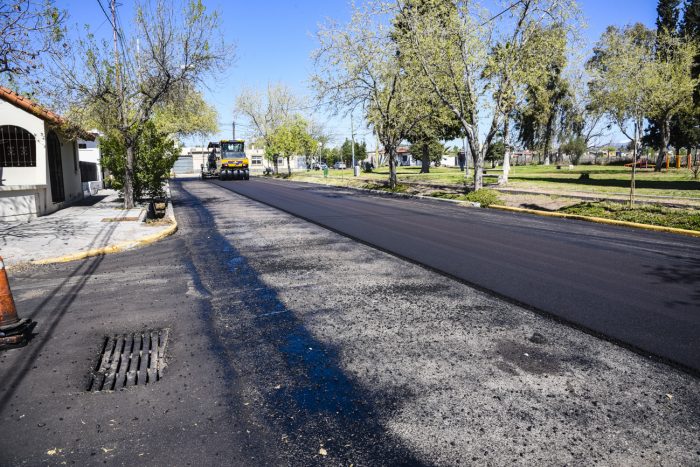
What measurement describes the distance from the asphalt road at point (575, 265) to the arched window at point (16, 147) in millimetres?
9866

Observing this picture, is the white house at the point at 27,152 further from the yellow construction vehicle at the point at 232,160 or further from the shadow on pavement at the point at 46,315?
the yellow construction vehicle at the point at 232,160

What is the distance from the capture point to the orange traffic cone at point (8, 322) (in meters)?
4.48

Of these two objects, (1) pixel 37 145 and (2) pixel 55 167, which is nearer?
(1) pixel 37 145

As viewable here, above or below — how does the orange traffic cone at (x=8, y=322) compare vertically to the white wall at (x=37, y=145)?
below

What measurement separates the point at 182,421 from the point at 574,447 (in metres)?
2.55

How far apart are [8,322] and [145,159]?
52.5ft

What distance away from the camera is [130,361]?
4.17 metres

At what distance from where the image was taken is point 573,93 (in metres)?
59.5

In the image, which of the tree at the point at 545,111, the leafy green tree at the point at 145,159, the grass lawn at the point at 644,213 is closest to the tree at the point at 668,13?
the tree at the point at 545,111

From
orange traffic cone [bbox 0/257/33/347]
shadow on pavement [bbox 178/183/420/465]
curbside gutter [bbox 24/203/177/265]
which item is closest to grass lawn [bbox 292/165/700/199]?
curbside gutter [bbox 24/203/177/265]

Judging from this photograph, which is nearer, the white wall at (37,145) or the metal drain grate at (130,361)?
the metal drain grate at (130,361)

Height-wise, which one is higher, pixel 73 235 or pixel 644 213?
pixel 644 213

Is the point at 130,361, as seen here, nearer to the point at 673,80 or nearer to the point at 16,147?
the point at 16,147

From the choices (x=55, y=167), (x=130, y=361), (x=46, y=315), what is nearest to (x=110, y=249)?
(x=46, y=315)
